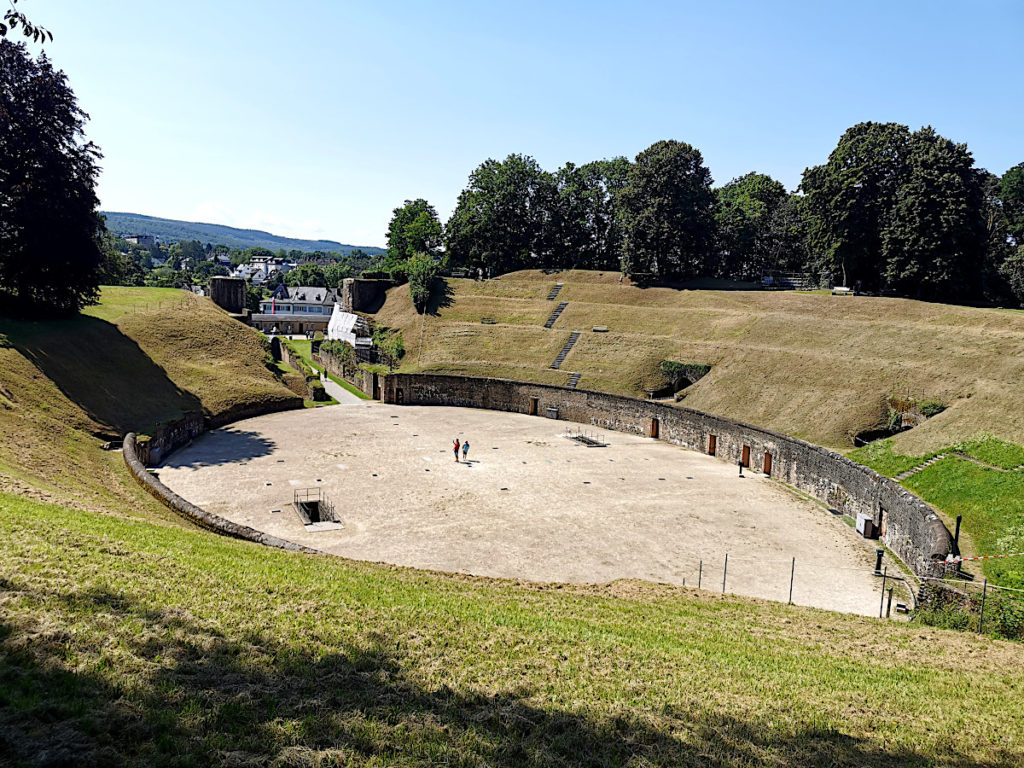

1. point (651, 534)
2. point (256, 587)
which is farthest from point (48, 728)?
point (651, 534)

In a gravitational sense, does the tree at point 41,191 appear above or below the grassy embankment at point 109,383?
above

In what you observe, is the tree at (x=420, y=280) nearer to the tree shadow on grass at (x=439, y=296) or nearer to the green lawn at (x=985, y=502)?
the tree shadow on grass at (x=439, y=296)

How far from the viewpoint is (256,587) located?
35.1 ft

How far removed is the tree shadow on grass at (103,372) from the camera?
3016cm

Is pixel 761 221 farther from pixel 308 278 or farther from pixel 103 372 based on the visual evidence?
pixel 308 278

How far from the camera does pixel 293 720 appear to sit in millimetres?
6633

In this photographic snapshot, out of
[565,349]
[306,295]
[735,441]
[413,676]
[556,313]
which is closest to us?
[413,676]

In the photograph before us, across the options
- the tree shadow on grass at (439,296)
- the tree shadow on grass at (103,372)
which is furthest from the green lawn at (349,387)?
the tree shadow on grass at (103,372)

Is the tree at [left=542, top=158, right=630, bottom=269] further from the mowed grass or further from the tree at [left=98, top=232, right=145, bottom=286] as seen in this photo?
the mowed grass

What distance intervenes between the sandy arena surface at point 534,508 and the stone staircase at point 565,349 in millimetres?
12222

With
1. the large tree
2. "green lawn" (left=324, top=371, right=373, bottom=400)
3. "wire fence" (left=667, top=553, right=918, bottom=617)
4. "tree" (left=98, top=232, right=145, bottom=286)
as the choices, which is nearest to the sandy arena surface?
"wire fence" (left=667, top=553, right=918, bottom=617)

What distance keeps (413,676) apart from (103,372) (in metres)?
33.7

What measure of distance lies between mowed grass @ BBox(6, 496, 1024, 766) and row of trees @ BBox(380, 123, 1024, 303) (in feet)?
133

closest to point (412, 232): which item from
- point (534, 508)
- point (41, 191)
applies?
point (41, 191)
